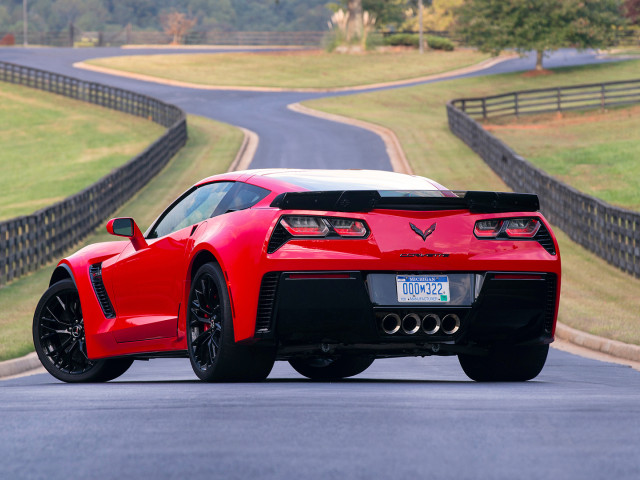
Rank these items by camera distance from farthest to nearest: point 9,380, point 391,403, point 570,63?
1. point 570,63
2. point 9,380
3. point 391,403

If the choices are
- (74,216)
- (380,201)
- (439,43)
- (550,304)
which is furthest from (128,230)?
(439,43)

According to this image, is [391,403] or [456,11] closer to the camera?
[391,403]

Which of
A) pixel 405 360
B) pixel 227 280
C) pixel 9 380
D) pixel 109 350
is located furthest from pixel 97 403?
pixel 405 360

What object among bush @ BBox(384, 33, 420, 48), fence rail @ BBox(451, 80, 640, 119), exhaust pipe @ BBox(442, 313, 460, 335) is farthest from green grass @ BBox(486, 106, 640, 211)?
bush @ BBox(384, 33, 420, 48)

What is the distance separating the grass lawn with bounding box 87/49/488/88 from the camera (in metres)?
81.3

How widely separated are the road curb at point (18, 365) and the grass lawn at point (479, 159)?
6.79 m

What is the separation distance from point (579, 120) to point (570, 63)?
30824mm

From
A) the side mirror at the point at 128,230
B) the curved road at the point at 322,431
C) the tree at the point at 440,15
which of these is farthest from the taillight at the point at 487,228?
the tree at the point at 440,15

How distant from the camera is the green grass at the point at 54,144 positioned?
4197cm

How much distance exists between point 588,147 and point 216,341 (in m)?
39.6

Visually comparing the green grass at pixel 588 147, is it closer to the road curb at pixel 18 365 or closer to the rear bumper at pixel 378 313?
the road curb at pixel 18 365

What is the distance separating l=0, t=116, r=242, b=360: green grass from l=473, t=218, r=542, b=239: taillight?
→ 6.53 metres

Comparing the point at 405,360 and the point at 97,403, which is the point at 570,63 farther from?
the point at 97,403

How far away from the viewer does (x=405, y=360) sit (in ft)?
42.9
